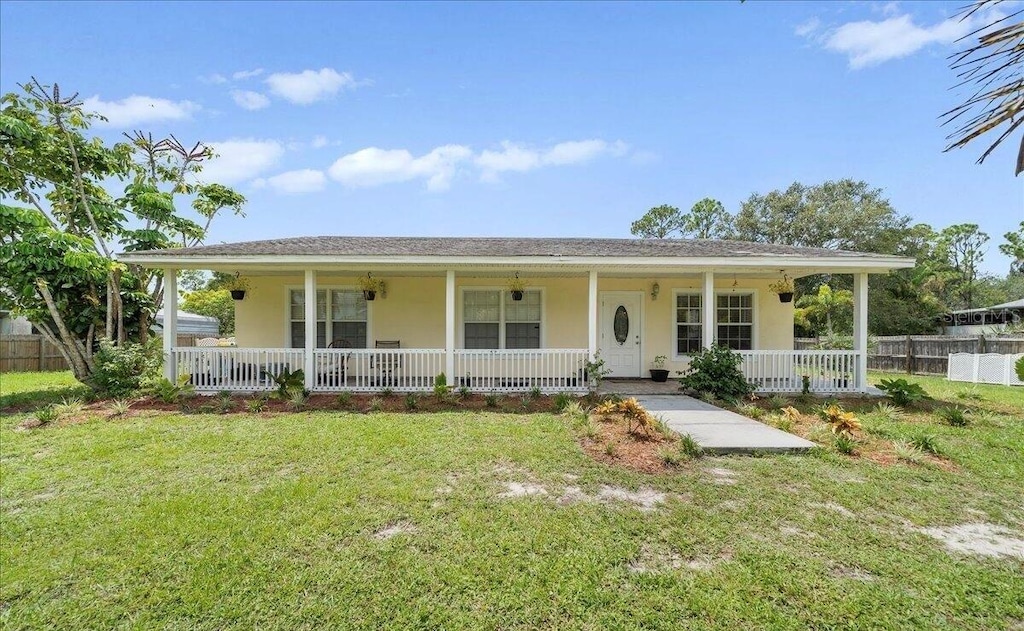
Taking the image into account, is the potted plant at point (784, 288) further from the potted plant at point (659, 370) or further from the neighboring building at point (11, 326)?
the neighboring building at point (11, 326)

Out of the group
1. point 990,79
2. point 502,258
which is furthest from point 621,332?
point 990,79

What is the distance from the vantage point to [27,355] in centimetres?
1348

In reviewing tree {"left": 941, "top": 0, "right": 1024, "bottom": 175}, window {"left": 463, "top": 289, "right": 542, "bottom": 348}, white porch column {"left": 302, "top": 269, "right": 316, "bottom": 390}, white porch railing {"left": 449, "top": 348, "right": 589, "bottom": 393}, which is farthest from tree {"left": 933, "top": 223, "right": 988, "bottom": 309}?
white porch column {"left": 302, "top": 269, "right": 316, "bottom": 390}

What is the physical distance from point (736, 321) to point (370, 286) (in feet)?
28.9

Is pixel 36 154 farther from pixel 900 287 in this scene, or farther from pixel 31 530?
pixel 900 287

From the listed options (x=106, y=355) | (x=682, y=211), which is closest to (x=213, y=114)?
(x=106, y=355)

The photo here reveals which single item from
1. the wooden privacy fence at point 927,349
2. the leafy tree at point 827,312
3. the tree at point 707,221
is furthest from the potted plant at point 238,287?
the tree at point 707,221

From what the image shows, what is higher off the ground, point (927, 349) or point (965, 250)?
point (965, 250)

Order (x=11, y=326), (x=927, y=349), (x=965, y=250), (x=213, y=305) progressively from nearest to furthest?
(x=927, y=349), (x=11, y=326), (x=213, y=305), (x=965, y=250)

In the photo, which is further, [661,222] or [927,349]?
[661,222]

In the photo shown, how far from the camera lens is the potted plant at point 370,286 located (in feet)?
32.6

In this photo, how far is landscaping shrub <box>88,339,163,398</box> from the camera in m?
8.09

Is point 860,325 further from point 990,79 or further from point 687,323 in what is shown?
point 990,79

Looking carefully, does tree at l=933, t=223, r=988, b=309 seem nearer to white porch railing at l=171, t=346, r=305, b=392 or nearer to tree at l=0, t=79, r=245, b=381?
white porch railing at l=171, t=346, r=305, b=392
